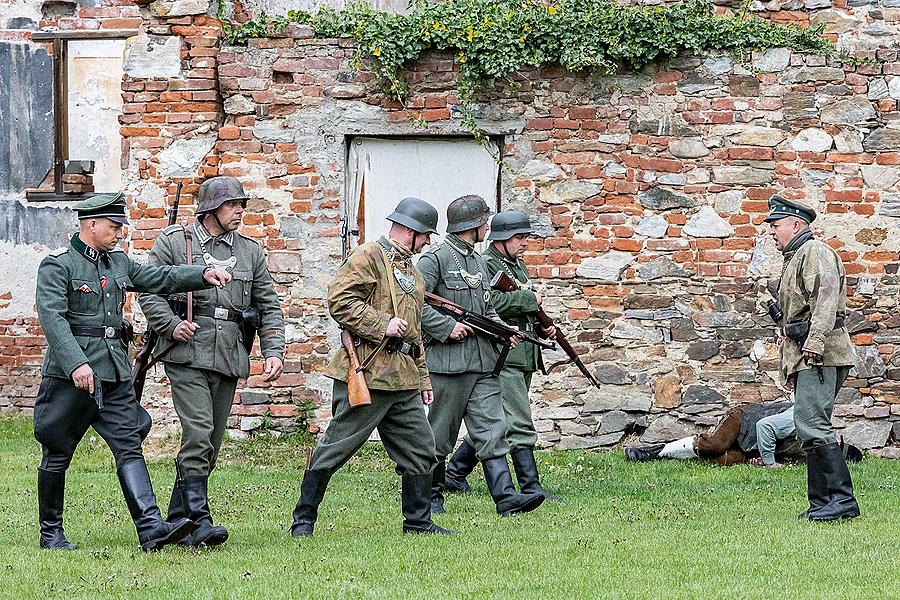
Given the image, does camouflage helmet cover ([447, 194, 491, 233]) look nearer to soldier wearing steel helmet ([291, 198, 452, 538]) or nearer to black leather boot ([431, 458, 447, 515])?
soldier wearing steel helmet ([291, 198, 452, 538])

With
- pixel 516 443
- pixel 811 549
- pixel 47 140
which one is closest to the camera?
pixel 811 549

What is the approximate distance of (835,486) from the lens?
24.0 feet

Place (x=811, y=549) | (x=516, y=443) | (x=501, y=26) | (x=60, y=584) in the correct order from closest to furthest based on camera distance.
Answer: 1. (x=60, y=584)
2. (x=811, y=549)
3. (x=516, y=443)
4. (x=501, y=26)

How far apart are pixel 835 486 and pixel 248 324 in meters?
3.59

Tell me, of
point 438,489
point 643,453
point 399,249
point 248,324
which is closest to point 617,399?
point 643,453

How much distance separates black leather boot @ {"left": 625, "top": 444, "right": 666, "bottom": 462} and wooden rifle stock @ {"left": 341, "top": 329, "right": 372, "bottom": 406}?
13.2ft

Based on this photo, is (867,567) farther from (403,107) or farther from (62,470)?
(403,107)

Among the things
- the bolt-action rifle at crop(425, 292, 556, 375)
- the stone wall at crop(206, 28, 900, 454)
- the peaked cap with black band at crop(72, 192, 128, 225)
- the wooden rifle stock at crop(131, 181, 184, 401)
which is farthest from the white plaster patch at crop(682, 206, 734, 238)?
the peaked cap with black band at crop(72, 192, 128, 225)

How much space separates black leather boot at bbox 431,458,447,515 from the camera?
7984 millimetres

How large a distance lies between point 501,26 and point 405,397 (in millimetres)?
4643

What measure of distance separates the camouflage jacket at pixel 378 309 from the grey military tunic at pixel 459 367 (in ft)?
2.39

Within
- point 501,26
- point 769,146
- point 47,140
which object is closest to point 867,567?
point 769,146

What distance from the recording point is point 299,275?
1091 cm

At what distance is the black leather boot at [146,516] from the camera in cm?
638
